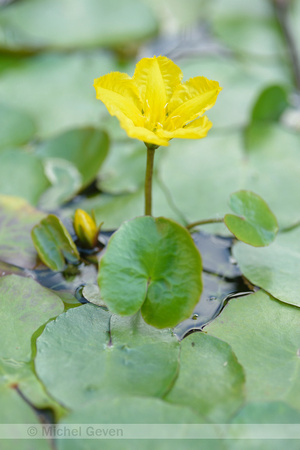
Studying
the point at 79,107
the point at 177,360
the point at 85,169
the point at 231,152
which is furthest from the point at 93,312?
the point at 79,107

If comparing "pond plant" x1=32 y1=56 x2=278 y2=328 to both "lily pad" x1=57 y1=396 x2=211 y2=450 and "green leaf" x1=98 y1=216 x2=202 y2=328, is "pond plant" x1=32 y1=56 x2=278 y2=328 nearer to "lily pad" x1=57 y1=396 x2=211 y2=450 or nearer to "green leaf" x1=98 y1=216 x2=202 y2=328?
"green leaf" x1=98 y1=216 x2=202 y2=328

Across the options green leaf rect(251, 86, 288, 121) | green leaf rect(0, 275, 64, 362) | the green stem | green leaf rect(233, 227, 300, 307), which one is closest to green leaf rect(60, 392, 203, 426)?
green leaf rect(0, 275, 64, 362)

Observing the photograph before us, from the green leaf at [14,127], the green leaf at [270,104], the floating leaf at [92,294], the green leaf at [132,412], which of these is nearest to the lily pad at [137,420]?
the green leaf at [132,412]

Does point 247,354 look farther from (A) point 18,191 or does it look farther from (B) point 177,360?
(A) point 18,191

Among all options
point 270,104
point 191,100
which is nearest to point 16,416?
point 191,100

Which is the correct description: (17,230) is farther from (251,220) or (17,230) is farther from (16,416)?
(251,220)

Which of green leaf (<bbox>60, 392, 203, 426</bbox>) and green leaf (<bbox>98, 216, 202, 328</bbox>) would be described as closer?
green leaf (<bbox>60, 392, 203, 426</bbox>)

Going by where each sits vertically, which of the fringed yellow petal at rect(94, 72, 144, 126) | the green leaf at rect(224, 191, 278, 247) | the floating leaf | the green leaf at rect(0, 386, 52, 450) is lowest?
the green leaf at rect(0, 386, 52, 450)
